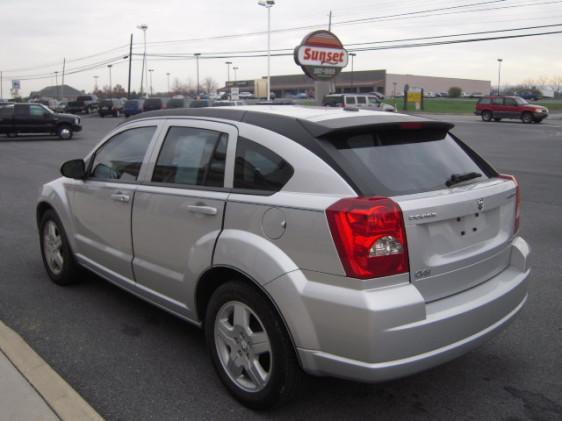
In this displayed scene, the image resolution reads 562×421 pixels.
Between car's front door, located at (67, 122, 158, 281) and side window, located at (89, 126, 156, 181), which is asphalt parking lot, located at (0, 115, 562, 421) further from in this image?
side window, located at (89, 126, 156, 181)

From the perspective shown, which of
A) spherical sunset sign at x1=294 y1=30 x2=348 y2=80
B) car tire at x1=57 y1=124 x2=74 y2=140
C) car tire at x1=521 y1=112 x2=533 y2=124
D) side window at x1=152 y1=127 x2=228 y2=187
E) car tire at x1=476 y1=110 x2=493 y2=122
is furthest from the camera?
car tire at x1=476 y1=110 x2=493 y2=122

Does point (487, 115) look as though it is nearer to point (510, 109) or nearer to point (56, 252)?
point (510, 109)

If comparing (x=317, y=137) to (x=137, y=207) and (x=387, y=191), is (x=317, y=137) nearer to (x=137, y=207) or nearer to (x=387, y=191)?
(x=387, y=191)

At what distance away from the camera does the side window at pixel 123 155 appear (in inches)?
168

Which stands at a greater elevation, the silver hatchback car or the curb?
the silver hatchback car

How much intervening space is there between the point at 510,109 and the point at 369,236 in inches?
1589

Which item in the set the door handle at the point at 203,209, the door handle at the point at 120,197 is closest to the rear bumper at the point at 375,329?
the door handle at the point at 203,209

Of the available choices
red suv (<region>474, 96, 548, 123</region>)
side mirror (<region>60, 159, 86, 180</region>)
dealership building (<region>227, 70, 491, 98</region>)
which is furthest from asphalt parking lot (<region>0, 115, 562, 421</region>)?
dealership building (<region>227, 70, 491, 98</region>)

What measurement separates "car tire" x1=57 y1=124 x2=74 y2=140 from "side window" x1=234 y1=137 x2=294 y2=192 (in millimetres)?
24483

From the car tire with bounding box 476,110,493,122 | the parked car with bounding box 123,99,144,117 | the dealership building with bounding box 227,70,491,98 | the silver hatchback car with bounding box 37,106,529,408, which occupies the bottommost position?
the silver hatchback car with bounding box 37,106,529,408

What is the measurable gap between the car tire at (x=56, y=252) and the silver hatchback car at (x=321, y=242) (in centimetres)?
137

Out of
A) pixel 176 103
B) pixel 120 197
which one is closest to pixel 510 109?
pixel 176 103

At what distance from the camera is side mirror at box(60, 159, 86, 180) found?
4.84m

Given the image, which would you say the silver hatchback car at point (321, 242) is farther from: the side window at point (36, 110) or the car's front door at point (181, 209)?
the side window at point (36, 110)
